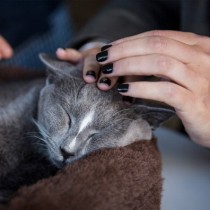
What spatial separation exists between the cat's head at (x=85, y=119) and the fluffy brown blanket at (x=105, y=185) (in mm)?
36

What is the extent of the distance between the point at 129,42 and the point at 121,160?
0.24 m

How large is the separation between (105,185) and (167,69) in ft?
0.86

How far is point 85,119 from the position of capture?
94 cm

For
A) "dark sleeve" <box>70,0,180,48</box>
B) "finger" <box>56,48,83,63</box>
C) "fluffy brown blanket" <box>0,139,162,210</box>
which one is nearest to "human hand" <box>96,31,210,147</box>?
"fluffy brown blanket" <box>0,139,162,210</box>

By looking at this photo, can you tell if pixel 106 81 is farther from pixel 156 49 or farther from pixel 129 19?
pixel 129 19

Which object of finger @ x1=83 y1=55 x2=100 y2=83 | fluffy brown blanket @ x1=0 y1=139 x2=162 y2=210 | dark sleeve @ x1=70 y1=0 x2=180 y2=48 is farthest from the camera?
dark sleeve @ x1=70 y1=0 x2=180 y2=48

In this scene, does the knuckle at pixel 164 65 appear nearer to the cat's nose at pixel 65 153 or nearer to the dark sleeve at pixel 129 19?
the cat's nose at pixel 65 153

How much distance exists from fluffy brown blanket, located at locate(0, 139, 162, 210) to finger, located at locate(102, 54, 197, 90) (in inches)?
6.7

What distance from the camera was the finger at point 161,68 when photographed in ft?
2.86

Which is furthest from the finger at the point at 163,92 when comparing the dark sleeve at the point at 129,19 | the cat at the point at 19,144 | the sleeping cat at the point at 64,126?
the dark sleeve at the point at 129,19

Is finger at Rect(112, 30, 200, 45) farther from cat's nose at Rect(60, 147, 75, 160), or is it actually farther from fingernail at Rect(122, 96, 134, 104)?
cat's nose at Rect(60, 147, 75, 160)

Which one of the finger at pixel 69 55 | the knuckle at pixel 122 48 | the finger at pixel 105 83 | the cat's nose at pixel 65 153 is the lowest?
the cat's nose at pixel 65 153

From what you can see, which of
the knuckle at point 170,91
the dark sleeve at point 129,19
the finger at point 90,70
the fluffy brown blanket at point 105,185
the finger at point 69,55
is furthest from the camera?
the dark sleeve at point 129,19

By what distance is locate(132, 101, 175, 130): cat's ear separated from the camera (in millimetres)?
986
